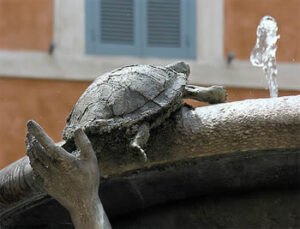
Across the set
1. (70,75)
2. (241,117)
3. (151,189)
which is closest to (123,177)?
(151,189)

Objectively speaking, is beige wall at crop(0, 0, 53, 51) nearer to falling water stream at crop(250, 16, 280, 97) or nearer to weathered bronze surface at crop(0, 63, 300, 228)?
falling water stream at crop(250, 16, 280, 97)

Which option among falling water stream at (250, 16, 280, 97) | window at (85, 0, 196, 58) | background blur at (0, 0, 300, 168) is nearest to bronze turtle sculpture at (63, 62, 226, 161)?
falling water stream at (250, 16, 280, 97)

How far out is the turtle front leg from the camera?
317 cm

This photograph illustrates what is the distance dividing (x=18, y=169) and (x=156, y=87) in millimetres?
473

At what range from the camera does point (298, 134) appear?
2928 mm

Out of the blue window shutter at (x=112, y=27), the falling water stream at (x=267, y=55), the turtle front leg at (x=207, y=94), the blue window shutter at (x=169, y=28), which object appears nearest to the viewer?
the turtle front leg at (x=207, y=94)

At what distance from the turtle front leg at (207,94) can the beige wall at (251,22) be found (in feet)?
26.5

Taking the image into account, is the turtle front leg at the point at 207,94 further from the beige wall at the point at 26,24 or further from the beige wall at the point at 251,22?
the beige wall at the point at 251,22

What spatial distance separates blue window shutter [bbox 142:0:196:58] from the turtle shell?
8307 mm

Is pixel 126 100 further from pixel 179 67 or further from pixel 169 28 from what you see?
pixel 169 28

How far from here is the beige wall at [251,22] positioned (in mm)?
11312

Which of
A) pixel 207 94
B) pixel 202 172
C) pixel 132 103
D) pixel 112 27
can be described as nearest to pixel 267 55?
pixel 207 94

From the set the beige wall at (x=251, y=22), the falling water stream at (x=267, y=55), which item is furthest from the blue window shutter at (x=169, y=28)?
the falling water stream at (x=267, y=55)

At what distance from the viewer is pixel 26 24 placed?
36.8 feet
